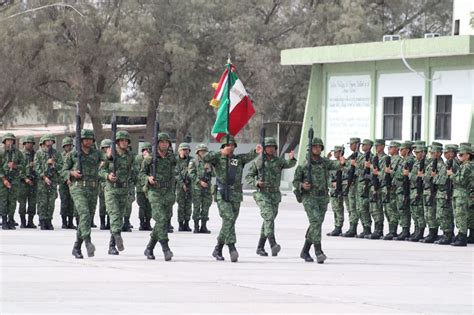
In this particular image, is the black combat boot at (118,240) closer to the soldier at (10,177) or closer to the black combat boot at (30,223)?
the soldier at (10,177)

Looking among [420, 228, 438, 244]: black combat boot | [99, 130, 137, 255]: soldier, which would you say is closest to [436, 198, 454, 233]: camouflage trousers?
[420, 228, 438, 244]: black combat boot

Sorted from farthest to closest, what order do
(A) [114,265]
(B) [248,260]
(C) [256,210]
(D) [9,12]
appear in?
(D) [9,12], (C) [256,210], (B) [248,260], (A) [114,265]

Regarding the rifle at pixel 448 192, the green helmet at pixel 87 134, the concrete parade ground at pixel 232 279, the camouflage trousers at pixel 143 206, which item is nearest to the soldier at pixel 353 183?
the concrete parade ground at pixel 232 279

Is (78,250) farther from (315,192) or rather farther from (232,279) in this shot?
(315,192)

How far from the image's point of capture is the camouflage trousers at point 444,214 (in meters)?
21.1

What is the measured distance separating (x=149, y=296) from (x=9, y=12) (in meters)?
44.3

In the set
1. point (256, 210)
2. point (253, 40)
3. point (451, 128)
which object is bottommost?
point (256, 210)

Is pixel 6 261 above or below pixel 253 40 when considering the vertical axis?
below

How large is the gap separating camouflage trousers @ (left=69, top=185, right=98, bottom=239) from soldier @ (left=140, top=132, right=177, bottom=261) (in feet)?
2.53

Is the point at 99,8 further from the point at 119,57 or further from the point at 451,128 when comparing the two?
the point at 451,128

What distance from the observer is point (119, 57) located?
192 feet

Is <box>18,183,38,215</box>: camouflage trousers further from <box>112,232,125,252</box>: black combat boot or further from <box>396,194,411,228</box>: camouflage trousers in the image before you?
<box>396,194,411,228</box>: camouflage trousers

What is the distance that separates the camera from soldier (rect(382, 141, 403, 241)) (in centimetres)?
2227

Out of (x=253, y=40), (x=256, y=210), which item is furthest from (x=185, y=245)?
(x=253, y=40)
